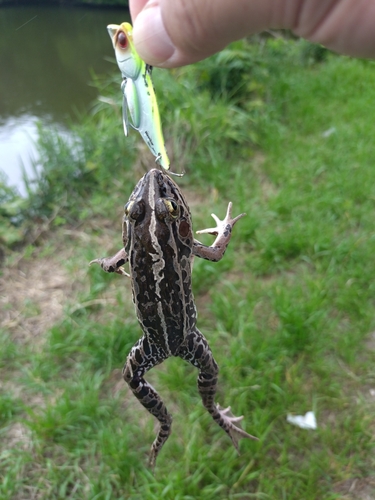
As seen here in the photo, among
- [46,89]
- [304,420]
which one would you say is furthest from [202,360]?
[46,89]

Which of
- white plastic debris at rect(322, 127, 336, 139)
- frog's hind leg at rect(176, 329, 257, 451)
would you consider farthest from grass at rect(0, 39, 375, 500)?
frog's hind leg at rect(176, 329, 257, 451)

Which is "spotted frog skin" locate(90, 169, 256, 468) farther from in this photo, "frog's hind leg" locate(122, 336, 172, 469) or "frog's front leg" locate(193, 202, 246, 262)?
"frog's front leg" locate(193, 202, 246, 262)

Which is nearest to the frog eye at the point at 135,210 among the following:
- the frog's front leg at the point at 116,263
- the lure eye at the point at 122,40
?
the frog's front leg at the point at 116,263

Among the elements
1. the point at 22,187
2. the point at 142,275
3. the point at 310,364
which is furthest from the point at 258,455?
the point at 22,187

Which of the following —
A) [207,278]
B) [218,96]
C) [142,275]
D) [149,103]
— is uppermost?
[149,103]

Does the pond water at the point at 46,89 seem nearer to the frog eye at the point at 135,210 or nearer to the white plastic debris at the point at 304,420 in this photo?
the frog eye at the point at 135,210

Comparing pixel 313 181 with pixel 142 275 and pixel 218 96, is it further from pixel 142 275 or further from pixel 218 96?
pixel 142 275

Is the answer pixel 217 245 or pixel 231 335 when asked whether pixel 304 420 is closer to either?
pixel 231 335
